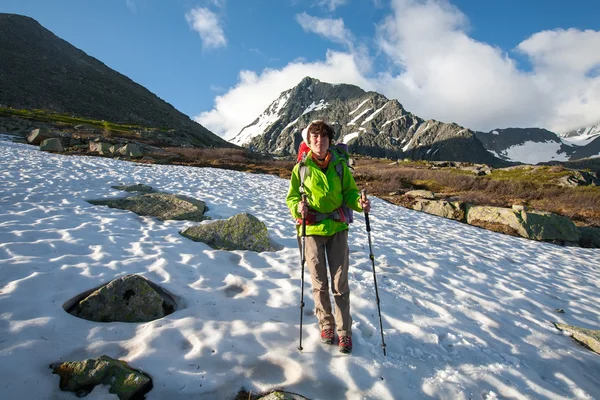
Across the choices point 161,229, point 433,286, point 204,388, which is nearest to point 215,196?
point 161,229

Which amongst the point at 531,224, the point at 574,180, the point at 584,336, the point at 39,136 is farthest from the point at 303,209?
the point at 574,180

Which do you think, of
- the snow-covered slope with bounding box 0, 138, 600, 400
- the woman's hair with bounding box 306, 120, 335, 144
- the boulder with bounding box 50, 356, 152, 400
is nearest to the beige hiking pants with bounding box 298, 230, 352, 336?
the snow-covered slope with bounding box 0, 138, 600, 400

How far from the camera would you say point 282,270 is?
667cm

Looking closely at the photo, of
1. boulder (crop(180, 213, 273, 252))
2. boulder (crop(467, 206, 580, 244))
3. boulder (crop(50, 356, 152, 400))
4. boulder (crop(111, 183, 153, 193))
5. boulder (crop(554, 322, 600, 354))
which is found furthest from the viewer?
boulder (crop(467, 206, 580, 244))

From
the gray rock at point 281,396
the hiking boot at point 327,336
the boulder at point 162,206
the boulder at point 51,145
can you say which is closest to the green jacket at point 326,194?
the hiking boot at point 327,336

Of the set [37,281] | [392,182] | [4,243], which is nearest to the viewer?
[37,281]

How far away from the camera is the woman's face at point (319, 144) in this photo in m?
4.26

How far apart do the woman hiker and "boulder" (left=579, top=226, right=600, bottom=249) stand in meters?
14.8

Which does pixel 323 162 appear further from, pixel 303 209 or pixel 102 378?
pixel 102 378

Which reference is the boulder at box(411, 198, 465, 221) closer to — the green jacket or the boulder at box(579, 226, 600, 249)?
the boulder at box(579, 226, 600, 249)

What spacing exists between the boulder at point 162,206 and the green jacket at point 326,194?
6433 millimetres

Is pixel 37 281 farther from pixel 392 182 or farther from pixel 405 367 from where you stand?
pixel 392 182

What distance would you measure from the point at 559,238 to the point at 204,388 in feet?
52.1

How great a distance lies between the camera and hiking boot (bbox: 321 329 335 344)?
14.0ft
